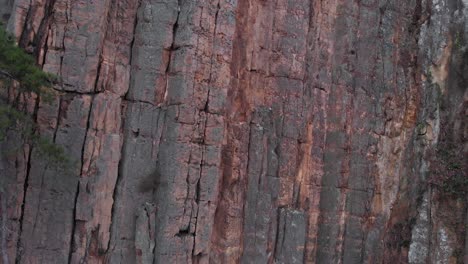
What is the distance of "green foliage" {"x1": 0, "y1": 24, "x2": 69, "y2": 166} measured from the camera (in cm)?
1176

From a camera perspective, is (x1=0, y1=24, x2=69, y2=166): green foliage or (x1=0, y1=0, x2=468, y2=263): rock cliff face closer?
(x1=0, y1=24, x2=69, y2=166): green foliage

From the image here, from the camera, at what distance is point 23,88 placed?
41.3 feet

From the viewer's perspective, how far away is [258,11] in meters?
15.9

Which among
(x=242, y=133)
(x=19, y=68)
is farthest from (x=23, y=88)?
(x=242, y=133)

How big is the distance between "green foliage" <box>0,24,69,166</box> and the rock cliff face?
36 centimetres

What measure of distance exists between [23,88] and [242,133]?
5.23m

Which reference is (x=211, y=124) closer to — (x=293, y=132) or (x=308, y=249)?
(x=293, y=132)

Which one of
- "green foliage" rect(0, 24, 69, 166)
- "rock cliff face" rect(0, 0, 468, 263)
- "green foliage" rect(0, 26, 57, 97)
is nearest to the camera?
"green foliage" rect(0, 26, 57, 97)

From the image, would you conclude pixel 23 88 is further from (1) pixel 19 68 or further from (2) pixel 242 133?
(2) pixel 242 133

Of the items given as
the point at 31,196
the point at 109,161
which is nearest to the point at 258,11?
the point at 109,161

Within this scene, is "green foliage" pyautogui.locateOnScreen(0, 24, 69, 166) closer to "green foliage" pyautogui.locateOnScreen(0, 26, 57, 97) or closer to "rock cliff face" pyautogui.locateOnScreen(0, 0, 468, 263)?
"green foliage" pyautogui.locateOnScreen(0, 26, 57, 97)

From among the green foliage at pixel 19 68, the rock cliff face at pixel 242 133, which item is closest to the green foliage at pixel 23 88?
the green foliage at pixel 19 68

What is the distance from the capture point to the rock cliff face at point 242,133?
13.4 m

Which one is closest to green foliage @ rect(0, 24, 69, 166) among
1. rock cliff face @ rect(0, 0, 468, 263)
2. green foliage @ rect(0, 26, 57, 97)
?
green foliage @ rect(0, 26, 57, 97)
